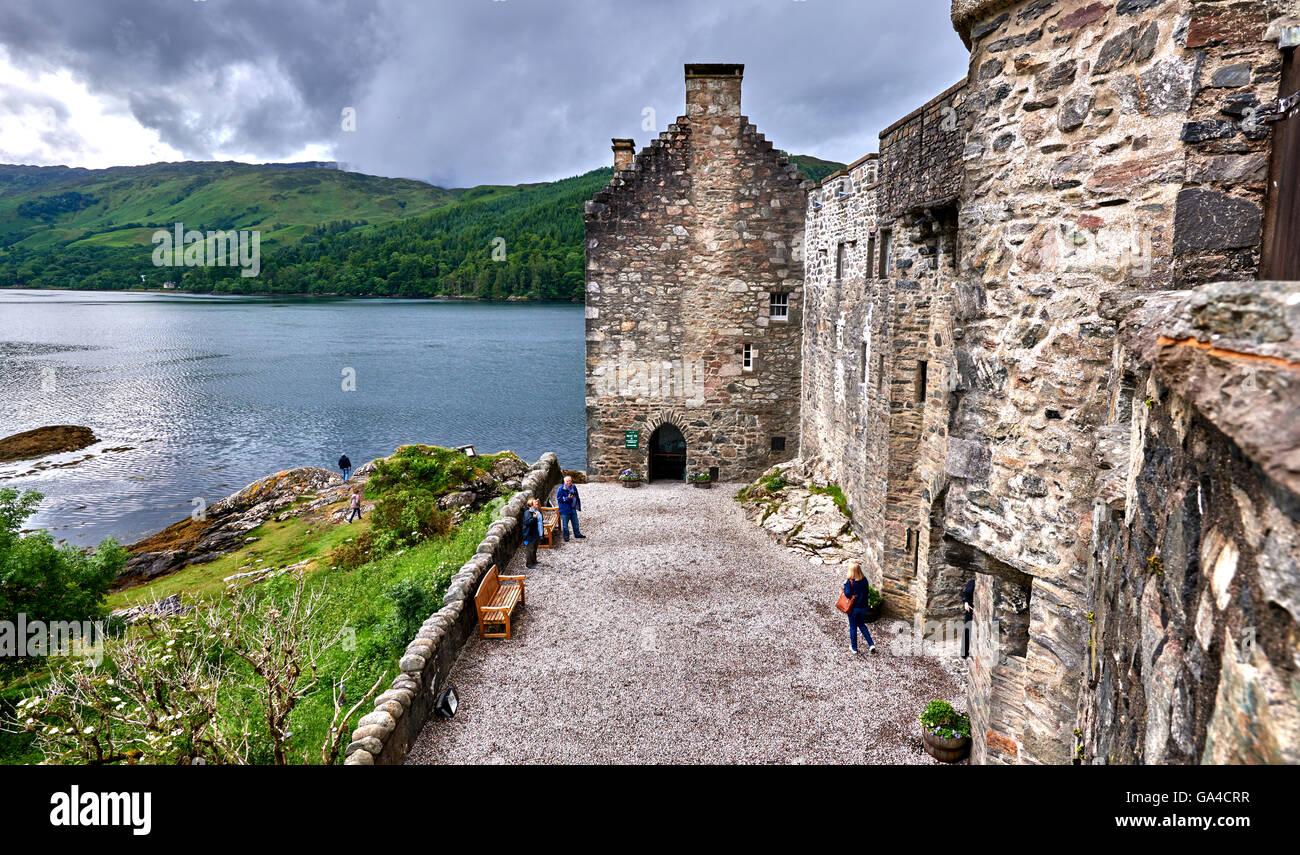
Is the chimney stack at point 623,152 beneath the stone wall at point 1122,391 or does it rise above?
above

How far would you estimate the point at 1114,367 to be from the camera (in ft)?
13.1

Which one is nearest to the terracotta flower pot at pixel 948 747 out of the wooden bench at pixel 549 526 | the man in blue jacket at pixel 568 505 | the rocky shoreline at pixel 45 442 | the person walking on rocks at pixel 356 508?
the man in blue jacket at pixel 568 505

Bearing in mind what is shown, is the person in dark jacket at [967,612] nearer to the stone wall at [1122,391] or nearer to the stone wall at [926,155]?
the stone wall at [1122,391]

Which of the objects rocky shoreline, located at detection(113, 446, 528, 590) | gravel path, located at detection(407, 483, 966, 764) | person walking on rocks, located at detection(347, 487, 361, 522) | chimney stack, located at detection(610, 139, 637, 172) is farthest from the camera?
person walking on rocks, located at detection(347, 487, 361, 522)

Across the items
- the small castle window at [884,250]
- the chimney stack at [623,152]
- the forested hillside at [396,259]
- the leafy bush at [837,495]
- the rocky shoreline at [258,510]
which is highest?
the forested hillside at [396,259]

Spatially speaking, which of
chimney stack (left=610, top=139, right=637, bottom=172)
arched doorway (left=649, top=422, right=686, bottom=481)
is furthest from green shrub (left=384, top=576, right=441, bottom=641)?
chimney stack (left=610, top=139, right=637, bottom=172)

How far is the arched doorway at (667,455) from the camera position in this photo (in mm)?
22875

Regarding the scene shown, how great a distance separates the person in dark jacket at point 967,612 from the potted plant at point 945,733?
7.03 feet

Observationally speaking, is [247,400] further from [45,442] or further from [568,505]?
[568,505]

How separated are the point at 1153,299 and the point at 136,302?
631 feet

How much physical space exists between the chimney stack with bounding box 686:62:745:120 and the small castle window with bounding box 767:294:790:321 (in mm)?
5193

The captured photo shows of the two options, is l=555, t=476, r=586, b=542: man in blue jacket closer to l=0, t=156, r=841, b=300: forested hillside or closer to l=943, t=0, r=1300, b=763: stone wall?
l=943, t=0, r=1300, b=763: stone wall

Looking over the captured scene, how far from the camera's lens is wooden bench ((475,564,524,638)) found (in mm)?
11430

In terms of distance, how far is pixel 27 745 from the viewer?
12164 mm
